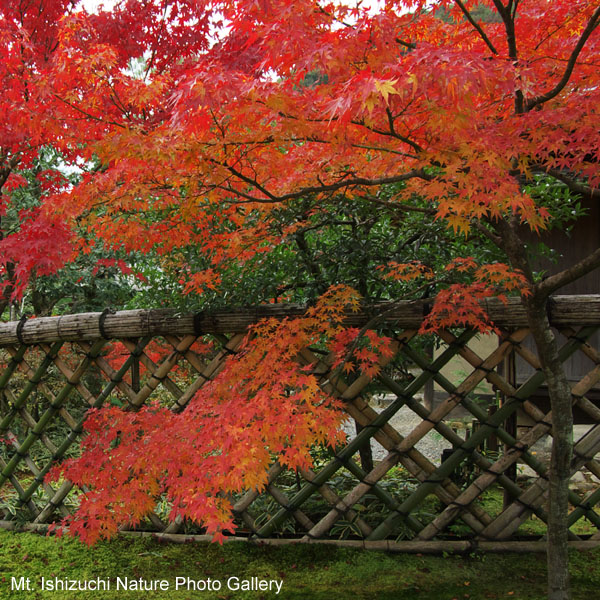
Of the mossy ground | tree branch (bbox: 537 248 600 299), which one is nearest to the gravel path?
the mossy ground

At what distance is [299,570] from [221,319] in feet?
5.27

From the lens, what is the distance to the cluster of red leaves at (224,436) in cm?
251

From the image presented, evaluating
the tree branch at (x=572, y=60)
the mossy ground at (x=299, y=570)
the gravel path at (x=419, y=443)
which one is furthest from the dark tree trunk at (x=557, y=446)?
the gravel path at (x=419, y=443)

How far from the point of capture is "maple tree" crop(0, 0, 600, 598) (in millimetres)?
2225

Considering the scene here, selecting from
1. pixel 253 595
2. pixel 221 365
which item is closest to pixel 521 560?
pixel 253 595

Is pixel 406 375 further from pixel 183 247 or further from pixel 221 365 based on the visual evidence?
pixel 183 247

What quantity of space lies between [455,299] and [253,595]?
6.51ft

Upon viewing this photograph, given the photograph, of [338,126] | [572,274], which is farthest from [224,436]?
[572,274]

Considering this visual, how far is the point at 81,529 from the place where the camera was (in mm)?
3105

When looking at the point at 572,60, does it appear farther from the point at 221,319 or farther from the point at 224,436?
the point at 221,319

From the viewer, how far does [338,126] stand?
92.7 inches

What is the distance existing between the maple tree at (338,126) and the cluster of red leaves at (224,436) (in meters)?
0.61

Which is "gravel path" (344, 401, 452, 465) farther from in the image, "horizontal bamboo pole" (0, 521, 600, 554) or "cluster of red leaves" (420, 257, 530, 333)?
"cluster of red leaves" (420, 257, 530, 333)

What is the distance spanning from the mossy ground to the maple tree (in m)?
0.62
